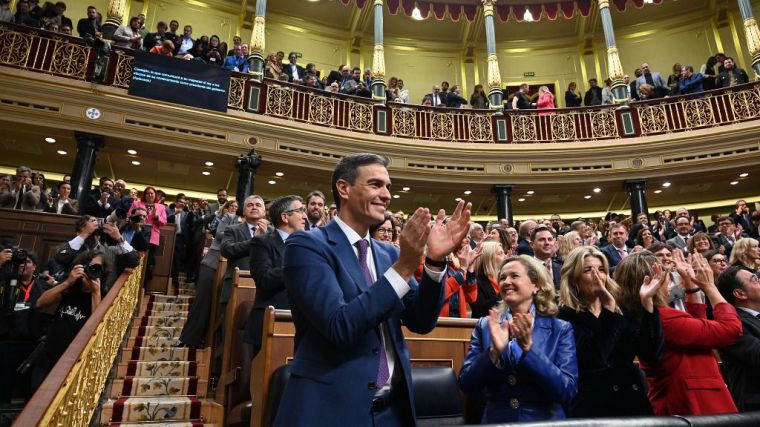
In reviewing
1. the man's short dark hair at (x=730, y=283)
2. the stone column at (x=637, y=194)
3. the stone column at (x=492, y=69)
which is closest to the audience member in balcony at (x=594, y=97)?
the stone column at (x=492, y=69)

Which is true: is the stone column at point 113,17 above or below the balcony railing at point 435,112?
above

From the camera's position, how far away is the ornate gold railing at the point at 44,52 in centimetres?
759

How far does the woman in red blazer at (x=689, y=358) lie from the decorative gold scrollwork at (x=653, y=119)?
8.33 metres

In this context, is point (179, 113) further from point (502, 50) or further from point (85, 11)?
point (502, 50)

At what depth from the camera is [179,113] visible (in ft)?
27.1

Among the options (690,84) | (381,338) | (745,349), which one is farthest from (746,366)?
(690,84)

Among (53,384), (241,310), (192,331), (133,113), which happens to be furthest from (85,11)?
(53,384)

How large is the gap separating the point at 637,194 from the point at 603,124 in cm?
152

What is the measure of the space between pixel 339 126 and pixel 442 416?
797cm

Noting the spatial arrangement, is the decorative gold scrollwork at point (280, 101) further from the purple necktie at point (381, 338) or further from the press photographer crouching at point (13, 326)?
the purple necktie at point (381, 338)

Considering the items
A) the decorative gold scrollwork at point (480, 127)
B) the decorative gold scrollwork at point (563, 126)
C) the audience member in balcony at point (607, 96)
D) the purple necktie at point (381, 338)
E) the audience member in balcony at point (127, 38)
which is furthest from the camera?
the audience member in balcony at point (607, 96)

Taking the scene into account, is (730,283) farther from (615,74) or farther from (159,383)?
(615,74)

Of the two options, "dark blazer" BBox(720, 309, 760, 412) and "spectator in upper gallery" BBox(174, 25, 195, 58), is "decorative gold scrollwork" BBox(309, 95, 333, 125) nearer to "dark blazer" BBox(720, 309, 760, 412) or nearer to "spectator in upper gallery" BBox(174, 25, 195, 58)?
"spectator in upper gallery" BBox(174, 25, 195, 58)

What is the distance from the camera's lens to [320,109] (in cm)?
934
